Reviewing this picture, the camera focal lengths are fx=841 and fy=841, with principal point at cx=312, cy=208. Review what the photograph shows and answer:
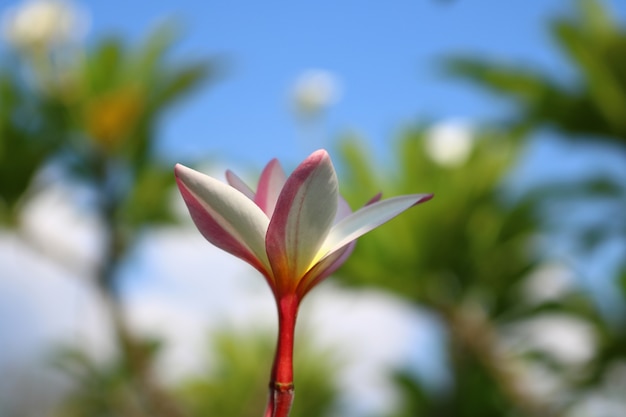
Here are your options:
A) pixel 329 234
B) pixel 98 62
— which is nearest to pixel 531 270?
pixel 98 62

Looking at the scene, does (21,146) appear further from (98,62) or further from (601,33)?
(601,33)

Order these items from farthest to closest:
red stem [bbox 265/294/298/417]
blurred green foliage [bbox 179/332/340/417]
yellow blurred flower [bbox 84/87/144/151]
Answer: blurred green foliage [bbox 179/332/340/417] → yellow blurred flower [bbox 84/87/144/151] → red stem [bbox 265/294/298/417]

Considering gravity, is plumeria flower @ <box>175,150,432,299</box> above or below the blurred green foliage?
below

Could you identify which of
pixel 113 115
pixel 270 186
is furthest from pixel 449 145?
pixel 270 186

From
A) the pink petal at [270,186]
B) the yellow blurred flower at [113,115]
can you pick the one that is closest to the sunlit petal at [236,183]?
the pink petal at [270,186]

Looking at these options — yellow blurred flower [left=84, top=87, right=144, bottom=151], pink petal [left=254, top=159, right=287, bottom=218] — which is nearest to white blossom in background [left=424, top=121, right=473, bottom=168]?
yellow blurred flower [left=84, top=87, right=144, bottom=151]

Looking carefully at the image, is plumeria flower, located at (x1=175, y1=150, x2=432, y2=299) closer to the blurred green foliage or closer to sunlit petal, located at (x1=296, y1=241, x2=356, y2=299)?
sunlit petal, located at (x1=296, y1=241, x2=356, y2=299)
